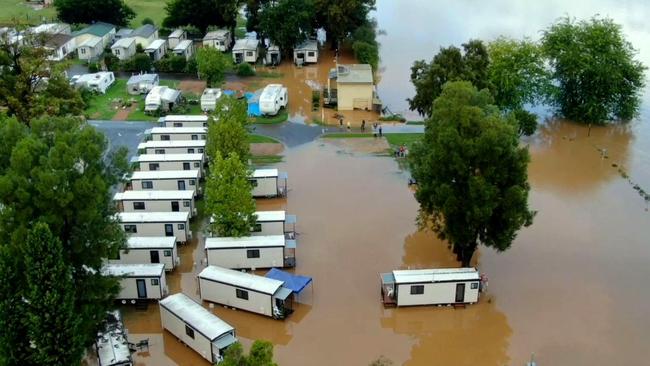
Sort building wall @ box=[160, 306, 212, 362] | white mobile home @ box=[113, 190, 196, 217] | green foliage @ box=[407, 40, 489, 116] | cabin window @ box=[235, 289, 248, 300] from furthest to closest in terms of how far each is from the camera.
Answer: green foliage @ box=[407, 40, 489, 116] < white mobile home @ box=[113, 190, 196, 217] < cabin window @ box=[235, 289, 248, 300] < building wall @ box=[160, 306, 212, 362]

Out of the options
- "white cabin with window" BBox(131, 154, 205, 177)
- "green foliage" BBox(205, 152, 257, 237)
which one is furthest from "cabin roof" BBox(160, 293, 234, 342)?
"white cabin with window" BBox(131, 154, 205, 177)

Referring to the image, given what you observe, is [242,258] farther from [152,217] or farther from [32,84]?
[32,84]

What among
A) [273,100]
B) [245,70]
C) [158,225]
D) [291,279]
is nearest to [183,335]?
[291,279]

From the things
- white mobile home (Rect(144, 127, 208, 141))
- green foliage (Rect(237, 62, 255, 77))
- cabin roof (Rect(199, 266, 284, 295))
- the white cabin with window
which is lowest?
cabin roof (Rect(199, 266, 284, 295))

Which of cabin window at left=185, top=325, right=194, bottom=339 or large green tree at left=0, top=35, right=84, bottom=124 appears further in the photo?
large green tree at left=0, top=35, right=84, bottom=124

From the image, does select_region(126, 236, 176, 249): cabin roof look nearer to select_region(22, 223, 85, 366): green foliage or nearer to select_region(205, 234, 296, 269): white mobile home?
select_region(205, 234, 296, 269): white mobile home

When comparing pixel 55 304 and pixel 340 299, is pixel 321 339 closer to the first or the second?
pixel 340 299

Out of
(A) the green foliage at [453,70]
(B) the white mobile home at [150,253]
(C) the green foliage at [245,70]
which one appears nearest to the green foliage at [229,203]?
(B) the white mobile home at [150,253]
